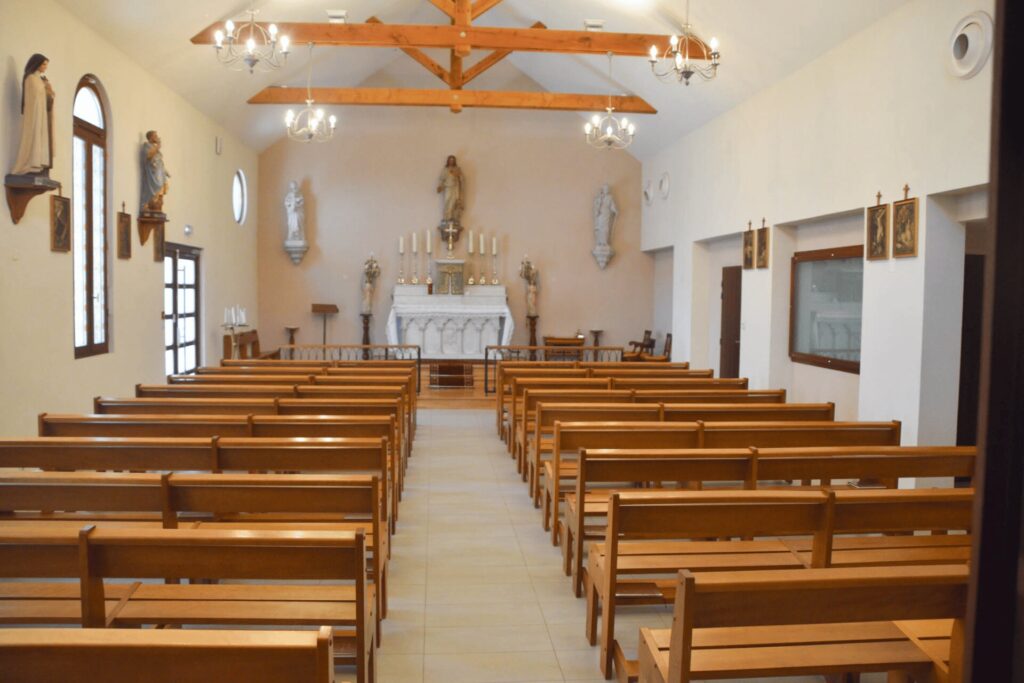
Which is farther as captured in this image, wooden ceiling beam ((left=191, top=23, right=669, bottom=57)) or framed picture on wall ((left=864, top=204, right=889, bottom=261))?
wooden ceiling beam ((left=191, top=23, right=669, bottom=57))

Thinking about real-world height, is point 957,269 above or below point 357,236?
below

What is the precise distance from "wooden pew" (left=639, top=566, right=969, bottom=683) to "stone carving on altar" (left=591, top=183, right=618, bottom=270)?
41.4 ft

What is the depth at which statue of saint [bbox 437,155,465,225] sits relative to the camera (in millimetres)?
13977

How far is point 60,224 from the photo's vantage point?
641 centimetres

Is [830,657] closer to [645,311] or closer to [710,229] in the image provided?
[710,229]

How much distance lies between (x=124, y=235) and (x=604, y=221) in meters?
8.61

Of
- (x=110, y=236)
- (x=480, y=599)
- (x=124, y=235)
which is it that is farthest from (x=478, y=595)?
(x=124, y=235)

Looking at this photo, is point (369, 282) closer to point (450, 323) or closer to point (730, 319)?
point (450, 323)

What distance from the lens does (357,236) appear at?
1418 cm

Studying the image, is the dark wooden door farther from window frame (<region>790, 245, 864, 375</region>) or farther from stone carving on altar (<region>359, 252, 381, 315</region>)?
stone carving on altar (<region>359, 252, 381, 315</region>)

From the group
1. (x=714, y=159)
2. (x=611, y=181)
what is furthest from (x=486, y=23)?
(x=714, y=159)

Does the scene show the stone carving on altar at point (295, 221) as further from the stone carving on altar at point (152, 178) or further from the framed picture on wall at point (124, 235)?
the framed picture on wall at point (124, 235)

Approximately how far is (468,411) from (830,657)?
7298 millimetres

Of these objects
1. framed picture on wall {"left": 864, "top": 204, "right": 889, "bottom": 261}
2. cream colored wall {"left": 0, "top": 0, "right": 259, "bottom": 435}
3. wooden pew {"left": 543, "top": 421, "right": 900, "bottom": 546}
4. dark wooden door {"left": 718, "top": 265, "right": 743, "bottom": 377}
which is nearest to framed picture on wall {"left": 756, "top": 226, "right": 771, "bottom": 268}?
dark wooden door {"left": 718, "top": 265, "right": 743, "bottom": 377}
